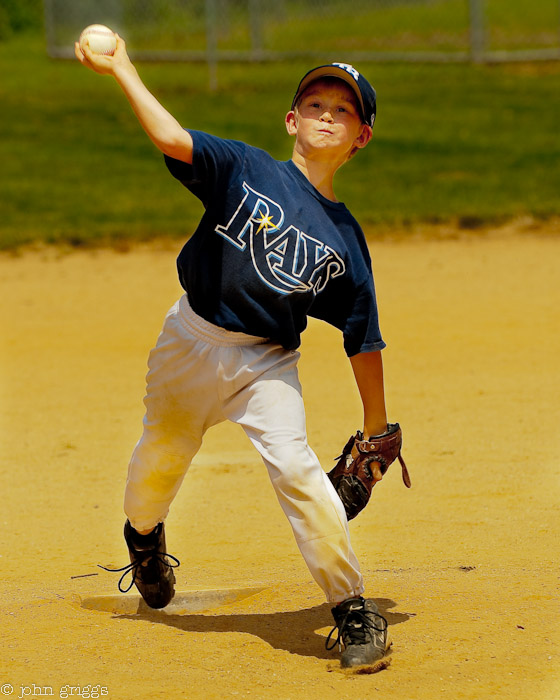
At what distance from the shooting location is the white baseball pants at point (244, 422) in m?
2.93

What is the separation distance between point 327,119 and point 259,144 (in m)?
8.54

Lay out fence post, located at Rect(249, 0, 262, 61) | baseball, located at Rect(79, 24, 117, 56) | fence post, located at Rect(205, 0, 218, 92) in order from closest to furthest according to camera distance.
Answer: baseball, located at Rect(79, 24, 117, 56) < fence post, located at Rect(205, 0, 218, 92) < fence post, located at Rect(249, 0, 262, 61)

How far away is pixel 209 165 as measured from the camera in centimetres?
291

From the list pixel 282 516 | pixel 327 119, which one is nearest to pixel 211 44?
pixel 282 516

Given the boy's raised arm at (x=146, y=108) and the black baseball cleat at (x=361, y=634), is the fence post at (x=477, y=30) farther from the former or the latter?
the black baseball cleat at (x=361, y=634)

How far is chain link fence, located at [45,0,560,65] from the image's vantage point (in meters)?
15.1

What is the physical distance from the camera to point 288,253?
2.98 m

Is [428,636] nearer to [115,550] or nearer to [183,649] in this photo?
[183,649]

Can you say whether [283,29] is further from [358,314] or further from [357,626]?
[357,626]

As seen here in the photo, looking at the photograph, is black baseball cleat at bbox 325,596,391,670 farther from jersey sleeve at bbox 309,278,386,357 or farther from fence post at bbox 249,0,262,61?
fence post at bbox 249,0,262,61

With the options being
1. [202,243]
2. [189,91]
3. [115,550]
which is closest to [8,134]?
[189,91]

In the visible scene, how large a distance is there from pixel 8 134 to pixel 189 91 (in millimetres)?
2488

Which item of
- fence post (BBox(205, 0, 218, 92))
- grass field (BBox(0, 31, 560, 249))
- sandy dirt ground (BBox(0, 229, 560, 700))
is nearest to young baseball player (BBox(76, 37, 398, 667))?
sandy dirt ground (BBox(0, 229, 560, 700))

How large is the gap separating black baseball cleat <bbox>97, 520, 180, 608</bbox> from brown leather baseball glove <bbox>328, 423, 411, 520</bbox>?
57 centimetres
